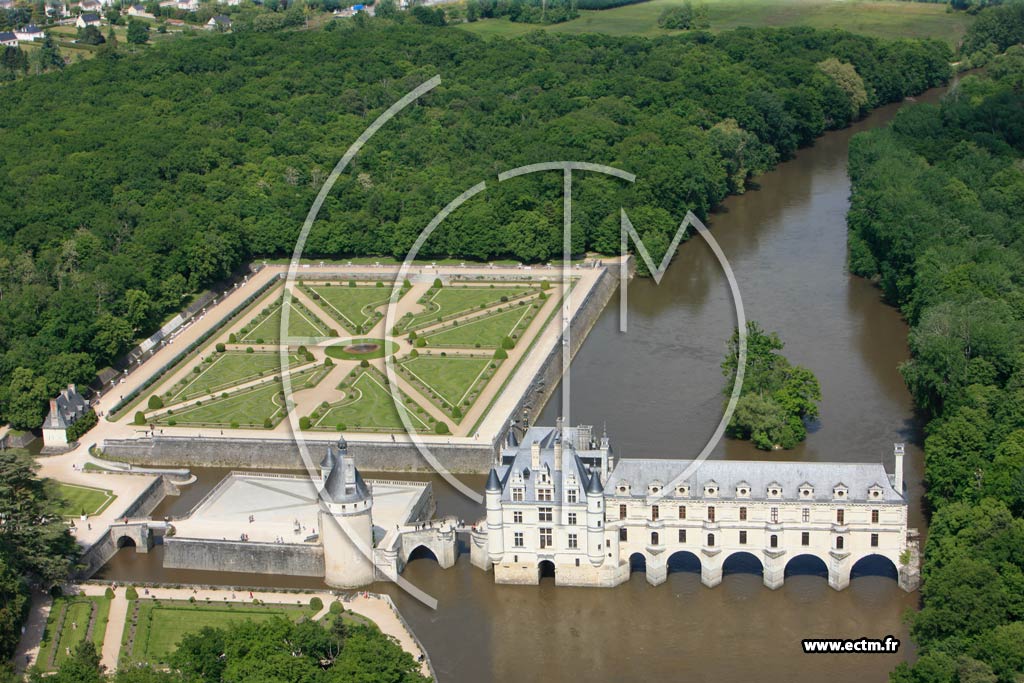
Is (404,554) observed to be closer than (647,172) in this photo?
Yes

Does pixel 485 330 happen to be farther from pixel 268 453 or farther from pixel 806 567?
pixel 806 567

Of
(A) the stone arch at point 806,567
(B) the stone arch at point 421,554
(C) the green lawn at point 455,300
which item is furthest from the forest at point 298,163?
(A) the stone arch at point 806,567

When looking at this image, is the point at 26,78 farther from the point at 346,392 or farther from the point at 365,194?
the point at 346,392

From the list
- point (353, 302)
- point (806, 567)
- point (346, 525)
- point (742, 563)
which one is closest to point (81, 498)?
point (346, 525)

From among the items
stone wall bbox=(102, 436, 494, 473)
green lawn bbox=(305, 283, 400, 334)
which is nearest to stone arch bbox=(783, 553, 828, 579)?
stone wall bbox=(102, 436, 494, 473)

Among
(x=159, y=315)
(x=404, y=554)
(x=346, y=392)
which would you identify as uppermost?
(x=159, y=315)

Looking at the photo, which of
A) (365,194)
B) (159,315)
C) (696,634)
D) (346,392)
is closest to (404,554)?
(696,634)
